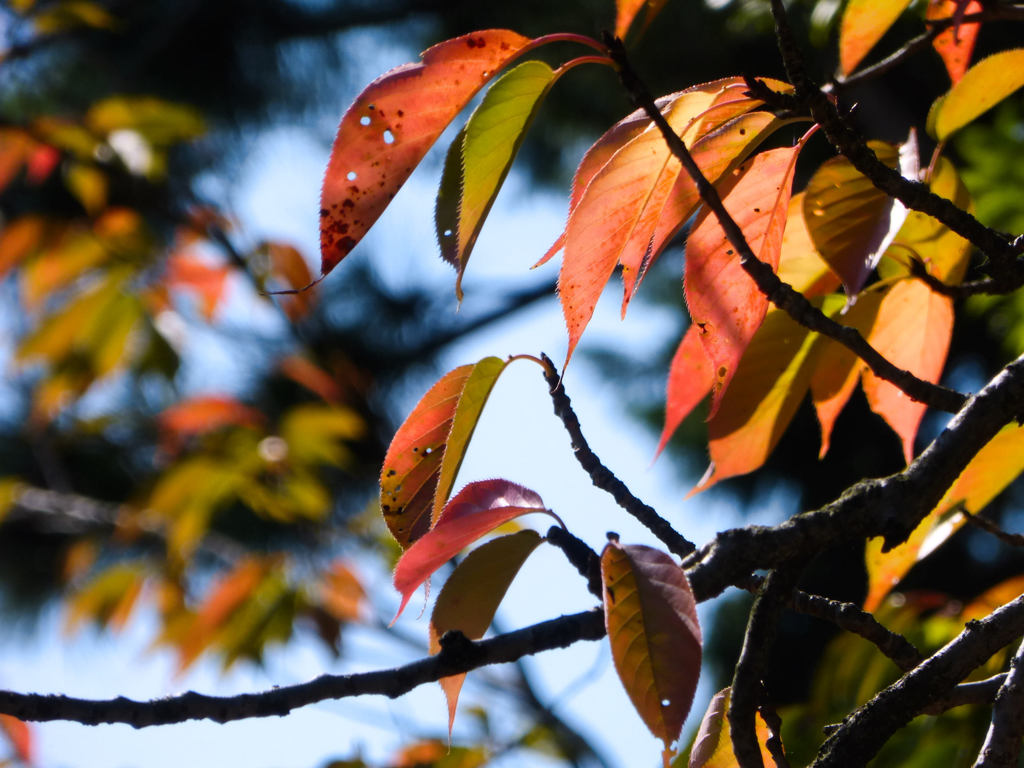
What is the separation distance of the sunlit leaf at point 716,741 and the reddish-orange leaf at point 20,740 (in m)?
1.74

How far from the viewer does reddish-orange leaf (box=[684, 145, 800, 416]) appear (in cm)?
40

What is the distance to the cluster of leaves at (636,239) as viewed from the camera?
33 cm

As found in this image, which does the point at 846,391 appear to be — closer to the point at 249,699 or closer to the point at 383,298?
the point at 249,699

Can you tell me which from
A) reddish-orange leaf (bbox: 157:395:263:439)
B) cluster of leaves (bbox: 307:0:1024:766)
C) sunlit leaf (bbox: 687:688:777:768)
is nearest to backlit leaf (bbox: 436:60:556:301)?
cluster of leaves (bbox: 307:0:1024:766)

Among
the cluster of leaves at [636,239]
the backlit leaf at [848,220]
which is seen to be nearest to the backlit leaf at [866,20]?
the cluster of leaves at [636,239]

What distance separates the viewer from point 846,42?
0.53 m

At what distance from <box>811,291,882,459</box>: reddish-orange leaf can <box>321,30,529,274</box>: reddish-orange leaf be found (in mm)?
260

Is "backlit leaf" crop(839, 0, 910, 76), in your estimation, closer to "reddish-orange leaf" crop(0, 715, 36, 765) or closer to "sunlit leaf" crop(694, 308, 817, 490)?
"sunlit leaf" crop(694, 308, 817, 490)

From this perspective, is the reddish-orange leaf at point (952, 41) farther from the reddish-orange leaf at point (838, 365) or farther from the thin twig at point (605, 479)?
the thin twig at point (605, 479)

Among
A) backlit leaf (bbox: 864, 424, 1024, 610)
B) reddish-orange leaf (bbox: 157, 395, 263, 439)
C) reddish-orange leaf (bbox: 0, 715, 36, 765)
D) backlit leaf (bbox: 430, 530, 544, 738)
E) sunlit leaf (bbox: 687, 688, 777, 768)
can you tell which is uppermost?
reddish-orange leaf (bbox: 157, 395, 263, 439)

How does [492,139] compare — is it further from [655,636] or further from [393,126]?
[655,636]

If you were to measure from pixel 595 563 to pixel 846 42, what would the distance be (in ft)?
1.17

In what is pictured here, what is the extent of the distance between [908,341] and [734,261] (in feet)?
0.64

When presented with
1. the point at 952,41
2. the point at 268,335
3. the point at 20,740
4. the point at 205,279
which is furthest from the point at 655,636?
the point at 268,335
